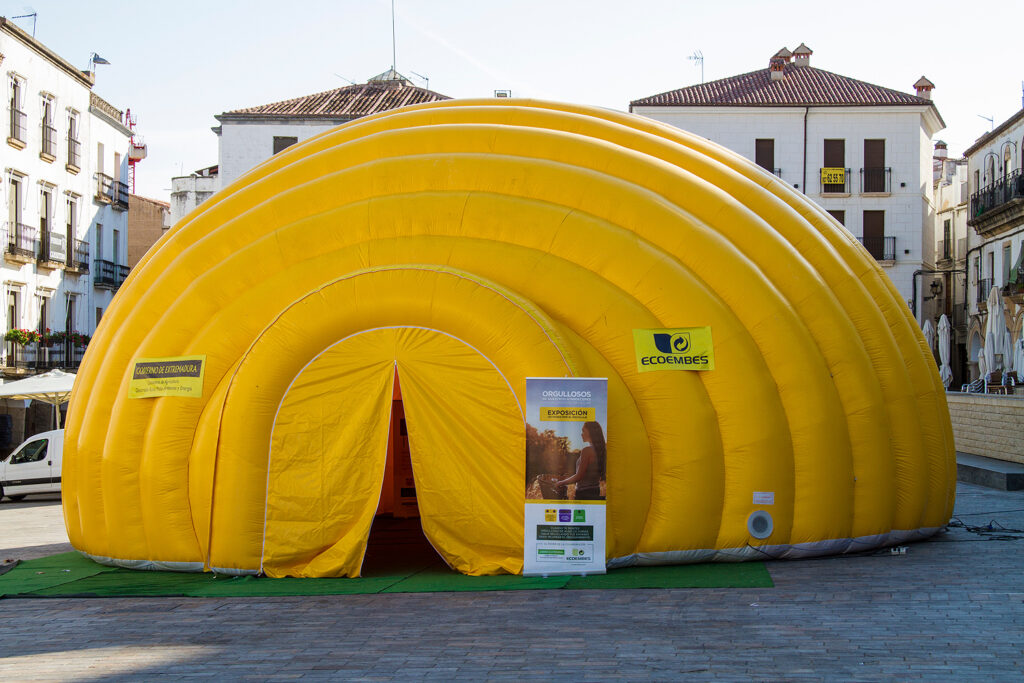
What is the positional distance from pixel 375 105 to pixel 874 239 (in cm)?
2100

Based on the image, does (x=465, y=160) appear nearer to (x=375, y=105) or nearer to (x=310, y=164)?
(x=310, y=164)

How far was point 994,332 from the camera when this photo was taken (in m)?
27.3

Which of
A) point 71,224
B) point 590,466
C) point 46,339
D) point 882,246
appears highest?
point 882,246

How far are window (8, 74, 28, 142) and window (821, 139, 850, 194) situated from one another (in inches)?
1152

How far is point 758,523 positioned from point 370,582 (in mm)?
4335

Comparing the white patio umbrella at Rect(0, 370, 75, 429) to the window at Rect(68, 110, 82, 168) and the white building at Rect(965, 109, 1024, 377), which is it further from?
the white building at Rect(965, 109, 1024, 377)

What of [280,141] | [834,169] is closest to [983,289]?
[834,169]

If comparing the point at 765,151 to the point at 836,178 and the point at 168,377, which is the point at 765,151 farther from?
the point at 168,377

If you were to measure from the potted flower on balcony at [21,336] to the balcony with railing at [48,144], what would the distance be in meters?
6.12

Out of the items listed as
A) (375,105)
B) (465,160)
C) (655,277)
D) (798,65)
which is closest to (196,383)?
(465,160)

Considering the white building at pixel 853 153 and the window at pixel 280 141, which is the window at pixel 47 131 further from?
the white building at pixel 853 153

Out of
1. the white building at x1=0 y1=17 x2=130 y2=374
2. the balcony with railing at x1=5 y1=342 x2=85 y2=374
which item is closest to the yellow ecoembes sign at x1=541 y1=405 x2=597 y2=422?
the white building at x1=0 y1=17 x2=130 y2=374

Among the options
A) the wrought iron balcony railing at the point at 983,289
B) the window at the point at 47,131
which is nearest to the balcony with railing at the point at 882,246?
the wrought iron balcony railing at the point at 983,289

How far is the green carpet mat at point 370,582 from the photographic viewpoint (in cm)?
1091
